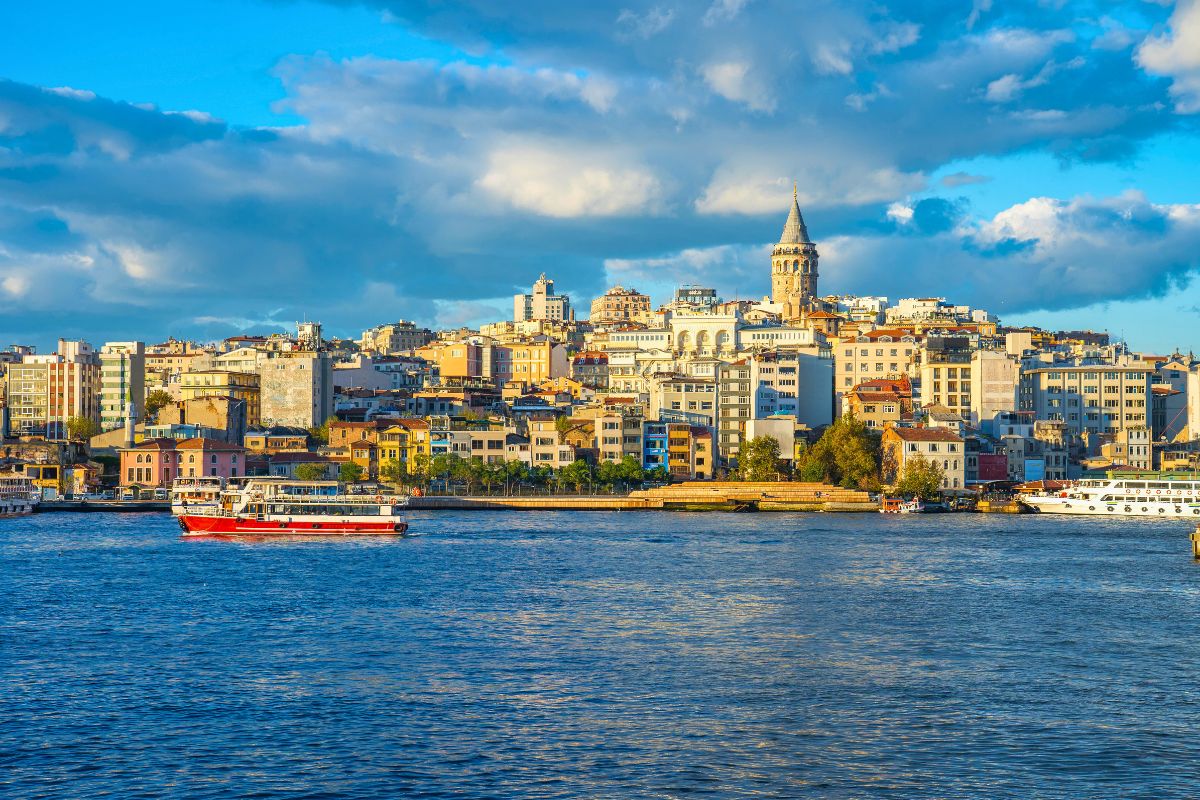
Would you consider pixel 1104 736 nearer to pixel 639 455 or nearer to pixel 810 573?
pixel 810 573

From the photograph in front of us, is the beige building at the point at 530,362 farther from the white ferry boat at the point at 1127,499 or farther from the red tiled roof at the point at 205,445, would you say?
the white ferry boat at the point at 1127,499

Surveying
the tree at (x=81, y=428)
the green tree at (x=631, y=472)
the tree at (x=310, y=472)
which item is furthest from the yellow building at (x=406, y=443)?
the tree at (x=81, y=428)

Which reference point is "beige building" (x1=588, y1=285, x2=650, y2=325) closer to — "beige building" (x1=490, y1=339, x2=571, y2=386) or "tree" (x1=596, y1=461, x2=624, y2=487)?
"beige building" (x1=490, y1=339, x2=571, y2=386)

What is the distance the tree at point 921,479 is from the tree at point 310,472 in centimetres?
3126

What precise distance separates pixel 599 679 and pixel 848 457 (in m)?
62.5

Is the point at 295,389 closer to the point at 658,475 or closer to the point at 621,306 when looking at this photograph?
the point at 658,475

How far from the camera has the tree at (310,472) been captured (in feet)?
286

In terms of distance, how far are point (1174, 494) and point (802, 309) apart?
243 ft

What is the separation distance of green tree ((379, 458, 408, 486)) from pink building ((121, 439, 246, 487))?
311 inches

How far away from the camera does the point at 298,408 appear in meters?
107

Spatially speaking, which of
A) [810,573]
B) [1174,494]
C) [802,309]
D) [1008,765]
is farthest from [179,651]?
[802,309]

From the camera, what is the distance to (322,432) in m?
101

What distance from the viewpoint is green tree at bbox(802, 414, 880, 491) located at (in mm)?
86812

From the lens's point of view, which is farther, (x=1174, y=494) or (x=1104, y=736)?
(x=1174, y=494)
